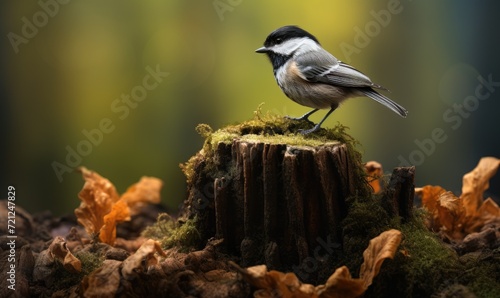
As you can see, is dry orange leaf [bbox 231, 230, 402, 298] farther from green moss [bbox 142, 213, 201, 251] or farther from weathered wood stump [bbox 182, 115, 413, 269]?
green moss [bbox 142, 213, 201, 251]

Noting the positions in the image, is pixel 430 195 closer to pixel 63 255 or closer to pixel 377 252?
pixel 377 252

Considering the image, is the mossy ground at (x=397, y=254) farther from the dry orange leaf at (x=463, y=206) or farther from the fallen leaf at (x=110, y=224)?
the fallen leaf at (x=110, y=224)

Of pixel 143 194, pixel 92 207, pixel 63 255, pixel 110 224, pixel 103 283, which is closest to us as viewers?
pixel 103 283

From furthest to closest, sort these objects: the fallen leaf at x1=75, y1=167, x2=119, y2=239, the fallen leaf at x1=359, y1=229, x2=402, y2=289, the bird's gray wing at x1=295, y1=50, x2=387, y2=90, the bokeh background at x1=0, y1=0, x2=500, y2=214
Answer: the bokeh background at x1=0, y1=0, x2=500, y2=214
the fallen leaf at x1=75, y1=167, x2=119, y2=239
the bird's gray wing at x1=295, y1=50, x2=387, y2=90
the fallen leaf at x1=359, y1=229, x2=402, y2=289

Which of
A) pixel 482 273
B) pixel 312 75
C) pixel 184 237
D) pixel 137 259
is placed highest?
pixel 312 75

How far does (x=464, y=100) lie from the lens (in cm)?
420

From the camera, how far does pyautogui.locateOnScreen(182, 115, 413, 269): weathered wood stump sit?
227cm

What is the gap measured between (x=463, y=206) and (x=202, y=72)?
2.29 metres

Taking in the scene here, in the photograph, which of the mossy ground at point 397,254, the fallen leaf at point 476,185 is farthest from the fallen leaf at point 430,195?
the mossy ground at point 397,254

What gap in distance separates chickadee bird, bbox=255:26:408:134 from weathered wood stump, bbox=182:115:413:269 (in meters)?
0.52

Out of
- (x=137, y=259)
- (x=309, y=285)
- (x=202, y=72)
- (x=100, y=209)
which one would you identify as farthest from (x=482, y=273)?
(x=202, y=72)

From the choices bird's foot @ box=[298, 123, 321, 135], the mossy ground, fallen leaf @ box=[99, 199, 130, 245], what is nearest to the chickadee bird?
bird's foot @ box=[298, 123, 321, 135]

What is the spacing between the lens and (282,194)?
2312 mm

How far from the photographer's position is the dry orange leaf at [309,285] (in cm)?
183
